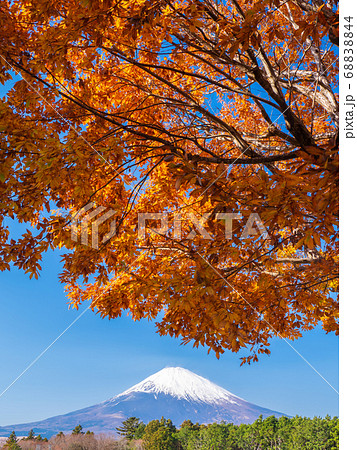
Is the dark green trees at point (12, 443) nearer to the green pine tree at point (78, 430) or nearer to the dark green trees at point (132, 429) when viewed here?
the green pine tree at point (78, 430)

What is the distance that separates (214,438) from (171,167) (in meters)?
20.2

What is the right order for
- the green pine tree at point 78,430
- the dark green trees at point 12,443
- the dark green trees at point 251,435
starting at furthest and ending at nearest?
the green pine tree at point 78,430
the dark green trees at point 251,435
the dark green trees at point 12,443

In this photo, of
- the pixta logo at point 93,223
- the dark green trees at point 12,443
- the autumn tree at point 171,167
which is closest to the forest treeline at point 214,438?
the dark green trees at point 12,443

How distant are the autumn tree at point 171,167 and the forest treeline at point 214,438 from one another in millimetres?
13158

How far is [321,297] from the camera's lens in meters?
6.06

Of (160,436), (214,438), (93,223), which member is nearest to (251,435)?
(214,438)

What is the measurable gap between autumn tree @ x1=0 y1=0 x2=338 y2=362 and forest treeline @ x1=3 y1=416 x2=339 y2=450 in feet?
43.2

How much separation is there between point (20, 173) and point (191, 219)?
9.28 feet

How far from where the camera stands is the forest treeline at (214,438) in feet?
54.4

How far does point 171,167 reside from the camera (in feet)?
9.69

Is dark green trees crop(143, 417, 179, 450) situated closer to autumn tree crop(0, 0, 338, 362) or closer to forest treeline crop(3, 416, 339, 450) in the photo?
forest treeline crop(3, 416, 339, 450)

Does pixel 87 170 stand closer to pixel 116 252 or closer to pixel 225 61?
pixel 116 252

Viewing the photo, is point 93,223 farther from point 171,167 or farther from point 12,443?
point 12,443

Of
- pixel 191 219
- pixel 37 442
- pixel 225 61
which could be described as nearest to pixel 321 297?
pixel 191 219
